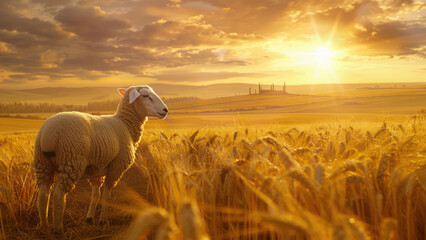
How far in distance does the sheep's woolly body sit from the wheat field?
496 millimetres

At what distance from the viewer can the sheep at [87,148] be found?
3160mm

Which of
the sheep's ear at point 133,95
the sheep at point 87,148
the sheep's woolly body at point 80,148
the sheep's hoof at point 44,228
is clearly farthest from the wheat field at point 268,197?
the sheep's ear at point 133,95

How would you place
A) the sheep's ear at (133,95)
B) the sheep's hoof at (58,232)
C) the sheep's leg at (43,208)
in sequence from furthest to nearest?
the sheep's ear at (133,95) → the sheep's leg at (43,208) → the sheep's hoof at (58,232)

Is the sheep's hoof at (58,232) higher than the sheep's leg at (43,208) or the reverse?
A: the reverse

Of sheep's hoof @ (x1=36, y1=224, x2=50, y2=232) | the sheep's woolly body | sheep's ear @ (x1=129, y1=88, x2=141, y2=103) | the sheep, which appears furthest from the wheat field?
sheep's ear @ (x1=129, y1=88, x2=141, y2=103)

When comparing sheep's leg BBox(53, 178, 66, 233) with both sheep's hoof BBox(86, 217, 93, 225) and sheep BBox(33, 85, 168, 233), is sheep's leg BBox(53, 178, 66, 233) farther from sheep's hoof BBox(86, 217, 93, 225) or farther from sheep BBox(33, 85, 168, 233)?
sheep's hoof BBox(86, 217, 93, 225)

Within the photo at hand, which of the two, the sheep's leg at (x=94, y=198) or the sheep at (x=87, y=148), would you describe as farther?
the sheep's leg at (x=94, y=198)

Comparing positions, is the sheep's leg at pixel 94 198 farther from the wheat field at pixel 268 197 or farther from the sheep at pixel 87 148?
the wheat field at pixel 268 197

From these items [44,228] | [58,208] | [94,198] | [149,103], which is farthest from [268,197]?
[149,103]

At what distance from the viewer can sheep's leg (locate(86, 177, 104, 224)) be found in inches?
143

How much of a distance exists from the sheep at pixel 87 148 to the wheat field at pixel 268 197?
0.36 meters

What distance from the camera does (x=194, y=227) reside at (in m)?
0.74

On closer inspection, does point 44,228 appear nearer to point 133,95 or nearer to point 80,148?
point 80,148

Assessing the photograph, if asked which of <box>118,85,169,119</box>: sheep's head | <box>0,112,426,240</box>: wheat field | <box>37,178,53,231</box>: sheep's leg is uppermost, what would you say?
<box>118,85,169,119</box>: sheep's head
